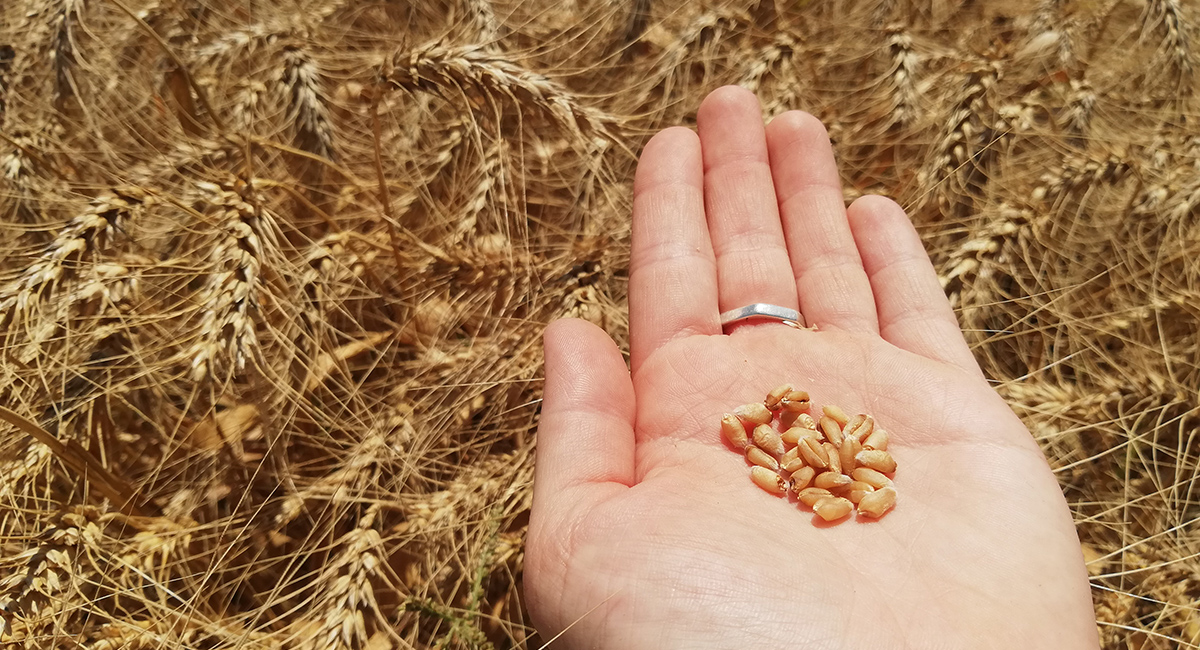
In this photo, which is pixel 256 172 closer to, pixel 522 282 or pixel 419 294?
pixel 419 294

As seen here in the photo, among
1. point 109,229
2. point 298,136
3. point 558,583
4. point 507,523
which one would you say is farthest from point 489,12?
point 558,583

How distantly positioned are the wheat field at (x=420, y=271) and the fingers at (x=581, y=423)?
0.29 metres

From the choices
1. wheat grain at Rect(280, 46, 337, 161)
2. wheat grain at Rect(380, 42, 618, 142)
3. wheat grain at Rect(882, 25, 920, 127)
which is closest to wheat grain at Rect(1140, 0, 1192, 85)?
wheat grain at Rect(882, 25, 920, 127)

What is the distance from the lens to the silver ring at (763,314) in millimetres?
1949

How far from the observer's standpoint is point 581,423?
158cm

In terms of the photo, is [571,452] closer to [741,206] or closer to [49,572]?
[741,206]

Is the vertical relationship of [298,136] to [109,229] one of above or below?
above

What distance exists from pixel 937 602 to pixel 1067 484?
1.12 metres

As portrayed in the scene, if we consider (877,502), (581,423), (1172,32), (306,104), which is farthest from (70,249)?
(1172,32)

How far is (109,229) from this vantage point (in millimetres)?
1800

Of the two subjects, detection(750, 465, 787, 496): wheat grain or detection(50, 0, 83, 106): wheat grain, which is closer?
detection(750, 465, 787, 496): wheat grain

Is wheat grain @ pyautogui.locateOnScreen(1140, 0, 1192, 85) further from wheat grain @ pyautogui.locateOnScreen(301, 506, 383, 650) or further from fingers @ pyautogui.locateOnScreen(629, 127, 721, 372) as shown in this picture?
wheat grain @ pyautogui.locateOnScreen(301, 506, 383, 650)

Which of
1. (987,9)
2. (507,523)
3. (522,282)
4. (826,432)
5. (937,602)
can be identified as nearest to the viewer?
(937,602)

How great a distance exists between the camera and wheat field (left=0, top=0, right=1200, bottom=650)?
175 cm
